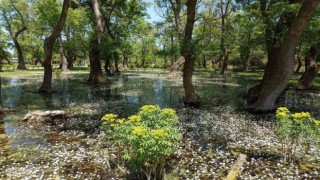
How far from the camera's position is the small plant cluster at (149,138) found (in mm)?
7094

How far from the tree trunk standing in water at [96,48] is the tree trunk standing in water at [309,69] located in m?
25.6

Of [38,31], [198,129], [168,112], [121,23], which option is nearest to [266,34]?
[198,129]

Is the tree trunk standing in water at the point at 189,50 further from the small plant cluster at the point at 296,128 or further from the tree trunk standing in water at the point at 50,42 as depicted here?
the tree trunk standing in water at the point at 50,42

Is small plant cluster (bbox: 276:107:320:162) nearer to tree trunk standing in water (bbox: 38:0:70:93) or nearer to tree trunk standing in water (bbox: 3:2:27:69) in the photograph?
tree trunk standing in water (bbox: 38:0:70:93)

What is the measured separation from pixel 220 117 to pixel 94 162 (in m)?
9.91

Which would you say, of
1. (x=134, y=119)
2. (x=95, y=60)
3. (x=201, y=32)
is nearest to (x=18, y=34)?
(x=95, y=60)

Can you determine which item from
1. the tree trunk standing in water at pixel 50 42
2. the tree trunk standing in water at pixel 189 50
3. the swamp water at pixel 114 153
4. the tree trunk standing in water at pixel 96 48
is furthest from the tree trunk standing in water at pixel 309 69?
the tree trunk standing in water at pixel 50 42

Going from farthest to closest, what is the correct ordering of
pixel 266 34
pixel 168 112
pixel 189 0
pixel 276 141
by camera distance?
pixel 266 34 → pixel 189 0 → pixel 276 141 → pixel 168 112

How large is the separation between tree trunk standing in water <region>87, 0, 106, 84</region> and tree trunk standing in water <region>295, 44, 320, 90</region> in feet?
84.0

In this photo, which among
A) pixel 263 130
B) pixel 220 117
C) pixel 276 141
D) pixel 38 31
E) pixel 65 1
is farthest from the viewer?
pixel 38 31

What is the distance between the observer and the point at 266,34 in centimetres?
2094

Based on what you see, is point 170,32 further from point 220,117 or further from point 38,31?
point 38,31

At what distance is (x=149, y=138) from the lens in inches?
284

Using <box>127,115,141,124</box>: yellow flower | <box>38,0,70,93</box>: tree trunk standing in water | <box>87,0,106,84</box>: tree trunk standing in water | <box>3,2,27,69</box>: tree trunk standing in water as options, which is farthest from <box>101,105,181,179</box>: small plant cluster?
<box>3,2,27,69</box>: tree trunk standing in water
